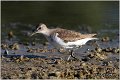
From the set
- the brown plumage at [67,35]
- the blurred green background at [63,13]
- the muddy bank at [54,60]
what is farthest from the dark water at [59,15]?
the brown plumage at [67,35]

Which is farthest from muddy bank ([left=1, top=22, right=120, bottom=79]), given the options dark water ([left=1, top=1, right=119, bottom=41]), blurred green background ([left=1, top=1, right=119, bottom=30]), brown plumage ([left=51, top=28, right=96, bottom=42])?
blurred green background ([left=1, top=1, right=119, bottom=30])

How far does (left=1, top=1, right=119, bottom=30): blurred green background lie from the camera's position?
20.8 meters

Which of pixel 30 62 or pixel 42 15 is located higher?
pixel 42 15

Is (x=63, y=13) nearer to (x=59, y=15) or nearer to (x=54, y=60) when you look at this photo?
(x=59, y=15)

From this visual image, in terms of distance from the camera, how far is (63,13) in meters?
23.2

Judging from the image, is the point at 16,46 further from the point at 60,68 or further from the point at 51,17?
the point at 51,17

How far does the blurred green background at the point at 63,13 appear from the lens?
2081 cm

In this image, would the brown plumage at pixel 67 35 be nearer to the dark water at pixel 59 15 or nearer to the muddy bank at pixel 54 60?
the muddy bank at pixel 54 60

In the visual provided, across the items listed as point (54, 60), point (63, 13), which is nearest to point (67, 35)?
point (54, 60)

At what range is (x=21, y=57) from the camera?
13203 millimetres

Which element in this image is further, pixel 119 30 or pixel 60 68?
pixel 119 30

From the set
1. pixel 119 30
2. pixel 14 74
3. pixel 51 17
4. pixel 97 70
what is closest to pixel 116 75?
pixel 97 70

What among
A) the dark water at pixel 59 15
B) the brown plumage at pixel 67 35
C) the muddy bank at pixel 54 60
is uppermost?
the dark water at pixel 59 15

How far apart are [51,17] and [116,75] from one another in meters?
11.0
